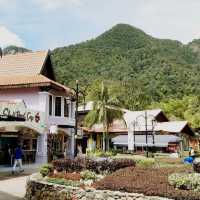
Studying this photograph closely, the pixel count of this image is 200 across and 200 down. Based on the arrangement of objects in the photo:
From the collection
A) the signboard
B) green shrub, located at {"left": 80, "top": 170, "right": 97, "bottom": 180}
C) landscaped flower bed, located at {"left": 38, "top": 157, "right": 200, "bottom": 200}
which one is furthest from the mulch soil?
the signboard

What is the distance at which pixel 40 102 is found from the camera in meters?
35.3

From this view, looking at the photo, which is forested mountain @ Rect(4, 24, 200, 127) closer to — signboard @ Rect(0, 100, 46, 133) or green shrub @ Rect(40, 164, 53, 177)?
signboard @ Rect(0, 100, 46, 133)

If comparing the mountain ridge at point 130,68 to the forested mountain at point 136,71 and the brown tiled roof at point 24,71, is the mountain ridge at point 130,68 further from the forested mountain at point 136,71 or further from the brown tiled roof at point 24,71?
the brown tiled roof at point 24,71

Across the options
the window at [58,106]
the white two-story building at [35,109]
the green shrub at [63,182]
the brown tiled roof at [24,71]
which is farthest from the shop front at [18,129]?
the green shrub at [63,182]

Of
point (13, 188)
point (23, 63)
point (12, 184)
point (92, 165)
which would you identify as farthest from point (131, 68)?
point (13, 188)

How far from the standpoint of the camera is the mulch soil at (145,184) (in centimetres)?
1390

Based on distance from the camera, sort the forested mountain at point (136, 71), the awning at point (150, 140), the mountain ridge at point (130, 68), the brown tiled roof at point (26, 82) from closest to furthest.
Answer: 1. the brown tiled roof at point (26, 82)
2. the awning at point (150, 140)
3. the forested mountain at point (136, 71)
4. the mountain ridge at point (130, 68)

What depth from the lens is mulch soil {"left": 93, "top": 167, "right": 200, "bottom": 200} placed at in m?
13.9

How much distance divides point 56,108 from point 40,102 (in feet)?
8.14

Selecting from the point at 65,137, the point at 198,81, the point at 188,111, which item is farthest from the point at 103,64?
the point at 65,137

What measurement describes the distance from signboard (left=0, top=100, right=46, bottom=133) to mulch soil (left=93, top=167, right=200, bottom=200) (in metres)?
10.4

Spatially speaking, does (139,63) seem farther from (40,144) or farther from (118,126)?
(40,144)

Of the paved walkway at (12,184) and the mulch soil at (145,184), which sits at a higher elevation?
the mulch soil at (145,184)

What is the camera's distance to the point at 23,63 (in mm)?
39156
